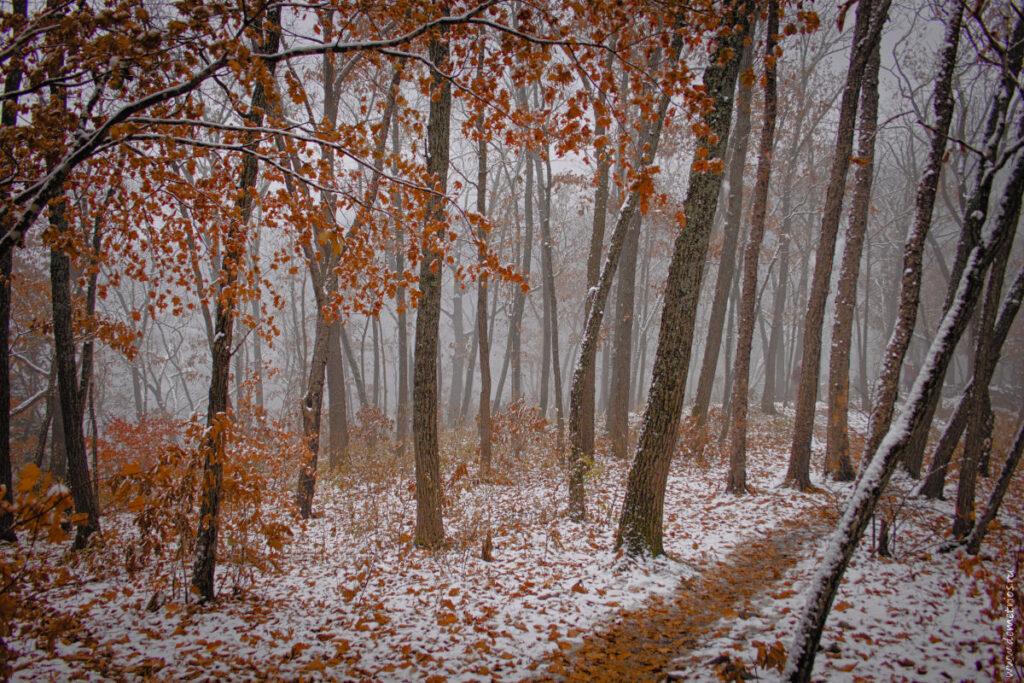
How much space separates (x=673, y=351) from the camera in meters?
4.97

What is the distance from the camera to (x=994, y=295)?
19.1ft

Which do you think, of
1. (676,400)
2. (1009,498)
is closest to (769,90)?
(676,400)

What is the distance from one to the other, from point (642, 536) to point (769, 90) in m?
6.74

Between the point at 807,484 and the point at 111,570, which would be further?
the point at 807,484

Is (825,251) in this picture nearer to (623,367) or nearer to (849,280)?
(849,280)

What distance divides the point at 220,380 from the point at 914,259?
25.2 ft

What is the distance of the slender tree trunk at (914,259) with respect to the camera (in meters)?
4.67

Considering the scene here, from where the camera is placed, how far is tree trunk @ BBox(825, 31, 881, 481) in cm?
784

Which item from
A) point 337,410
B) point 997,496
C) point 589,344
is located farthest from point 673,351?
point 337,410

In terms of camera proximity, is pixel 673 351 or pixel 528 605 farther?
pixel 673 351

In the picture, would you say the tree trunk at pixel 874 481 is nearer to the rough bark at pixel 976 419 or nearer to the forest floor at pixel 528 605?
the forest floor at pixel 528 605

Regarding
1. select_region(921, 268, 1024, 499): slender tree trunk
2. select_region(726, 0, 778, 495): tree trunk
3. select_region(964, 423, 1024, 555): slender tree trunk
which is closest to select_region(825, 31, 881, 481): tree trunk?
select_region(921, 268, 1024, 499): slender tree trunk

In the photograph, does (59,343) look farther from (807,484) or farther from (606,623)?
(807,484)

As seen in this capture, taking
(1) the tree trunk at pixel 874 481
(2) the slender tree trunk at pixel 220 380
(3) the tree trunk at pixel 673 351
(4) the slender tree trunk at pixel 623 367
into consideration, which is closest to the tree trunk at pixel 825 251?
(4) the slender tree trunk at pixel 623 367
